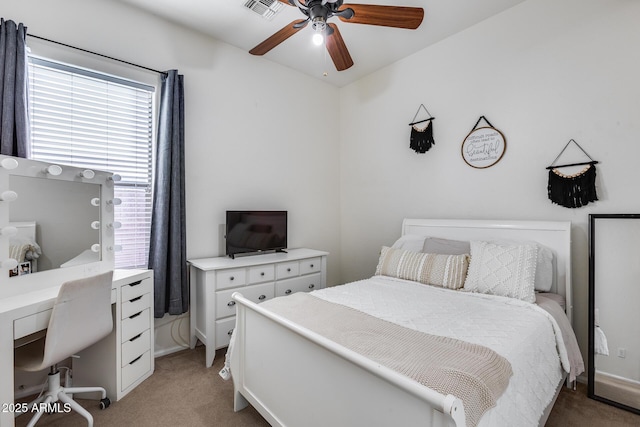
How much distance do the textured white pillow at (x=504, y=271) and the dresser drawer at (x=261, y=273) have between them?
164 cm

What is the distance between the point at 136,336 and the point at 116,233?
86 centimetres

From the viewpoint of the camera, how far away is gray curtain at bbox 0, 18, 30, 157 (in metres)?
1.84

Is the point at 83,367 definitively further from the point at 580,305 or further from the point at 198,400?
the point at 580,305

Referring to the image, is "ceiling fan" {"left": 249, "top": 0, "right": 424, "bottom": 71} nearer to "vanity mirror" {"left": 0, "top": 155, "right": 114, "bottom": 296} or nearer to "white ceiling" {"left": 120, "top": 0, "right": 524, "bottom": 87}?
"white ceiling" {"left": 120, "top": 0, "right": 524, "bottom": 87}

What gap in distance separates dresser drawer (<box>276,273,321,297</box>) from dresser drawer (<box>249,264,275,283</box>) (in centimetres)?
12

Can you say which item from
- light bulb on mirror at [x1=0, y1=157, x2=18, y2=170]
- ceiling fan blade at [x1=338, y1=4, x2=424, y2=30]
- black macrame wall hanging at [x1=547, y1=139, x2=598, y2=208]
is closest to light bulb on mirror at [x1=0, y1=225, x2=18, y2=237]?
light bulb on mirror at [x1=0, y1=157, x2=18, y2=170]

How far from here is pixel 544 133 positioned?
7.84ft

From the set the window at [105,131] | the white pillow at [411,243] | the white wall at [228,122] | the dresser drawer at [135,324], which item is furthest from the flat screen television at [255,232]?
the white pillow at [411,243]

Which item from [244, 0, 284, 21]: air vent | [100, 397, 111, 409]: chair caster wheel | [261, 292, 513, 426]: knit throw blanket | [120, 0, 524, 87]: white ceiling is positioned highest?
[120, 0, 524, 87]: white ceiling

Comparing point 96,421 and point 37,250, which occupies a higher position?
point 37,250

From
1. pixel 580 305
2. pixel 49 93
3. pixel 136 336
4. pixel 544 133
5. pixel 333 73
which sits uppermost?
pixel 333 73

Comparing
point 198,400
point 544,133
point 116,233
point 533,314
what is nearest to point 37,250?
point 116,233

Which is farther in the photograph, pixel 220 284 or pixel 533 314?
pixel 220 284

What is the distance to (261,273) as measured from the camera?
2711 mm
